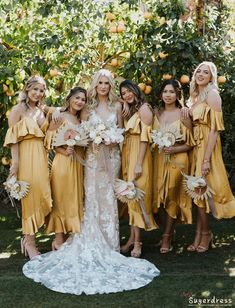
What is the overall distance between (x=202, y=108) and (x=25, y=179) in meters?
1.90

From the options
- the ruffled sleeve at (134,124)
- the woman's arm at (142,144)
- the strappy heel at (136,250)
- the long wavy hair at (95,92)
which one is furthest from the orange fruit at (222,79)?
the strappy heel at (136,250)

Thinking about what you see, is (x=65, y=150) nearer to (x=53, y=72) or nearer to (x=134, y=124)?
(x=134, y=124)

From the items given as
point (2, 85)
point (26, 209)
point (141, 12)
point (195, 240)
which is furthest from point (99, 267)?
point (141, 12)

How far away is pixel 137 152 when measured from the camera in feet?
16.5

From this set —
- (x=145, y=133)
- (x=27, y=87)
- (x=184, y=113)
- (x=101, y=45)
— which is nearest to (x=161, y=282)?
(x=145, y=133)

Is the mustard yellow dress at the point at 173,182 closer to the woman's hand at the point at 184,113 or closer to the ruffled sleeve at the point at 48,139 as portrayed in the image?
the woman's hand at the point at 184,113

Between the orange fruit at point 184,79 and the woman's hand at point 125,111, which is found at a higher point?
the orange fruit at point 184,79

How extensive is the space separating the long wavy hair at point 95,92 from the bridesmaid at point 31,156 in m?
0.49

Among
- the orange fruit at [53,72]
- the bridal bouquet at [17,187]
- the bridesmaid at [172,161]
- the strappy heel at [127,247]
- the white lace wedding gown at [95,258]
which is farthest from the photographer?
the orange fruit at [53,72]

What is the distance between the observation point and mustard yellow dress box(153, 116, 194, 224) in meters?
5.07

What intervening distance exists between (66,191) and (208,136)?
153cm

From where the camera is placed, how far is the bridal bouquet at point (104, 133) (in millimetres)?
4820

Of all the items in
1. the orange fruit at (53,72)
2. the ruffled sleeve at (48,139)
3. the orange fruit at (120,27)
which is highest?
the orange fruit at (120,27)

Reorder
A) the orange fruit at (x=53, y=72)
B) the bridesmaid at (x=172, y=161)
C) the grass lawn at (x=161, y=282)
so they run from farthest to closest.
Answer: the orange fruit at (x=53, y=72)
the bridesmaid at (x=172, y=161)
the grass lawn at (x=161, y=282)
